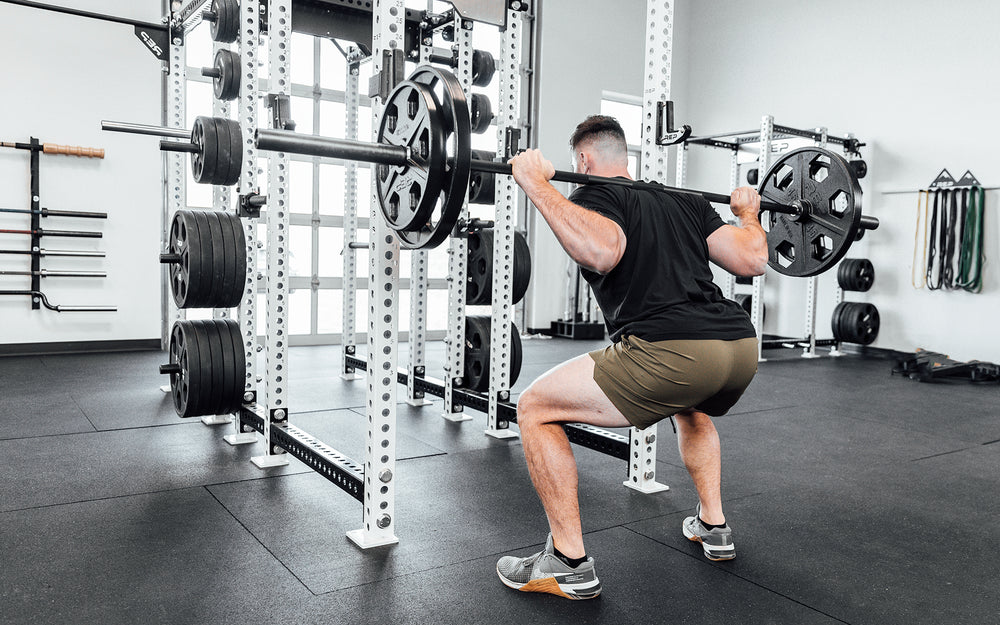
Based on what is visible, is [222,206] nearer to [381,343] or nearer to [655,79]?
[381,343]

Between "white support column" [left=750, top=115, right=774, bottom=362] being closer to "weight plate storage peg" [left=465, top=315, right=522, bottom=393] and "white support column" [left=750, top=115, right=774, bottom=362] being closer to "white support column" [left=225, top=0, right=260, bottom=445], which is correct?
"weight plate storage peg" [left=465, top=315, right=522, bottom=393]

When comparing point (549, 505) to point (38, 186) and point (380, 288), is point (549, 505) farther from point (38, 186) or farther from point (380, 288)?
point (38, 186)

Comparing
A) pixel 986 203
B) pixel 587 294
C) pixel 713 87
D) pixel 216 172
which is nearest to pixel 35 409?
pixel 216 172

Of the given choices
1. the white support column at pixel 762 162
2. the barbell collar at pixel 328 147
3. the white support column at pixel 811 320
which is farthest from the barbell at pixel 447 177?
the white support column at pixel 811 320

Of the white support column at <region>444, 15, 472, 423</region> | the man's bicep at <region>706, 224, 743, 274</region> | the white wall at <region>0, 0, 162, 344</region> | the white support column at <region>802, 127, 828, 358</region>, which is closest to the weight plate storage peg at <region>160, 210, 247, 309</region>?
the white support column at <region>444, 15, 472, 423</region>

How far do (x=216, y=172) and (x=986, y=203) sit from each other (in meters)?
6.28

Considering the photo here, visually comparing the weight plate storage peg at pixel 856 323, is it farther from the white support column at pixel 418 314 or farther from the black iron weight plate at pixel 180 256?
the black iron weight plate at pixel 180 256

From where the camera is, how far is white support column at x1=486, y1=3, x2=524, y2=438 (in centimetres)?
336

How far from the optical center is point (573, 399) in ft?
6.07

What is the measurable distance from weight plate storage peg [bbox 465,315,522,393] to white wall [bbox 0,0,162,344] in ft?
11.8

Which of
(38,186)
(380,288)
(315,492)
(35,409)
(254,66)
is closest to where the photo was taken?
(380,288)

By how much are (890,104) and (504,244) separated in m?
5.43

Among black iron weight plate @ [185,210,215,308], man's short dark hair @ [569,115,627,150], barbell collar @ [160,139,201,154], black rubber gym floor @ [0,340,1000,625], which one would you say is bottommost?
black rubber gym floor @ [0,340,1000,625]

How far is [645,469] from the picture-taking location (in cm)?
277
